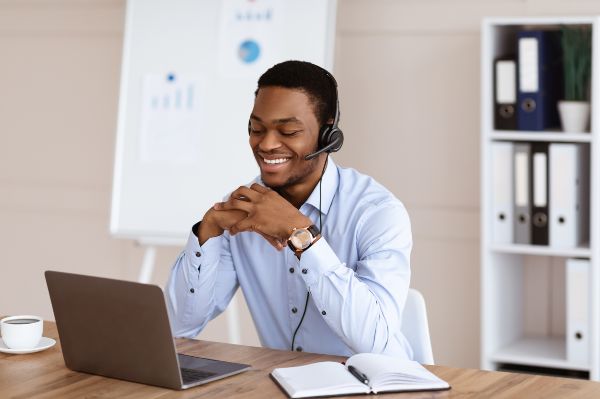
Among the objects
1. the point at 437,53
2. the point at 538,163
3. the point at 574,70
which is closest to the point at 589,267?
the point at 538,163

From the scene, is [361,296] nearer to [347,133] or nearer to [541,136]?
[541,136]

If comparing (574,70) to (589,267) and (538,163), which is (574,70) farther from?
(589,267)

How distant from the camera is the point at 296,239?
6.27 feet

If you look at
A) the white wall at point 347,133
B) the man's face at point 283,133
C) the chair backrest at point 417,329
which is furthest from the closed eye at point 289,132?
the white wall at point 347,133

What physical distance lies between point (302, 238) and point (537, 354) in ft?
5.29

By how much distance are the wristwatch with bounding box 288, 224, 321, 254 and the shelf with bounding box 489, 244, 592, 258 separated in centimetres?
146

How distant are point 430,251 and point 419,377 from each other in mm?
2083

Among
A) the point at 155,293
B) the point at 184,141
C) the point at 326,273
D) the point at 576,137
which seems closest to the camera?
the point at 155,293

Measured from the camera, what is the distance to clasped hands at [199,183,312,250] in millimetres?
1937

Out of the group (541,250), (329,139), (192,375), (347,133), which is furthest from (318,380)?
(347,133)

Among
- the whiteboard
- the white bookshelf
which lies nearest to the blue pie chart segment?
the whiteboard

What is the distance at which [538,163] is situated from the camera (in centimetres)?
317

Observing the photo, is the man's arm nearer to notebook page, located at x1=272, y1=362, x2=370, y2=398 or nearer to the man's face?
the man's face

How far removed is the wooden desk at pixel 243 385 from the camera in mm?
1578
